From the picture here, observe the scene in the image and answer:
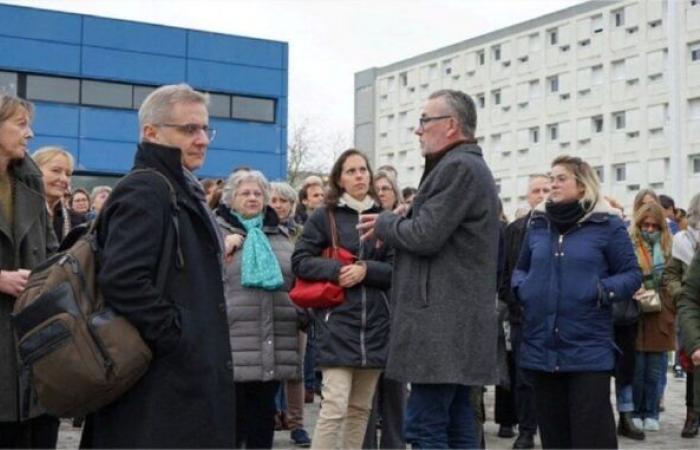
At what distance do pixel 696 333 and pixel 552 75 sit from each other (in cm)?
8008

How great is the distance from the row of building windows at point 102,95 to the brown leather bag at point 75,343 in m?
35.7

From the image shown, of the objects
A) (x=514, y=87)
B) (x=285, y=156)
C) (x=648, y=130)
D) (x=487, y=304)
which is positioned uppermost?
(x=514, y=87)

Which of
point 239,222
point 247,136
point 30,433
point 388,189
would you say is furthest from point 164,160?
point 247,136

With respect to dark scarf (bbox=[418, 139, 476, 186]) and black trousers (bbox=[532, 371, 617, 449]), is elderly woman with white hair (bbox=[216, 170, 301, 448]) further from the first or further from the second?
dark scarf (bbox=[418, 139, 476, 186])

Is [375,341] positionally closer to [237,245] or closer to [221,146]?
[237,245]

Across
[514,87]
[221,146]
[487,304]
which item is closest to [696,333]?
[487,304]

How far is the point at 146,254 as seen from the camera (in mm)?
3957

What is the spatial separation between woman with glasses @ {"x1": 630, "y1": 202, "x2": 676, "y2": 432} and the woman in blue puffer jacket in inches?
132

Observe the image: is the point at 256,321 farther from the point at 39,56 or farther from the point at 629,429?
the point at 39,56

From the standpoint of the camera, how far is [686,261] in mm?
8734

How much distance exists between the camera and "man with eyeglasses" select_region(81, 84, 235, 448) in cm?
393

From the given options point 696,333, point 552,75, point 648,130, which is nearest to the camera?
point 696,333

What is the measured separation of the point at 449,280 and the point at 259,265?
6.89 feet

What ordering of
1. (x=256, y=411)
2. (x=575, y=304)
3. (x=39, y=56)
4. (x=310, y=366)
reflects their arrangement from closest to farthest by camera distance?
(x=575, y=304) < (x=256, y=411) < (x=310, y=366) < (x=39, y=56)
